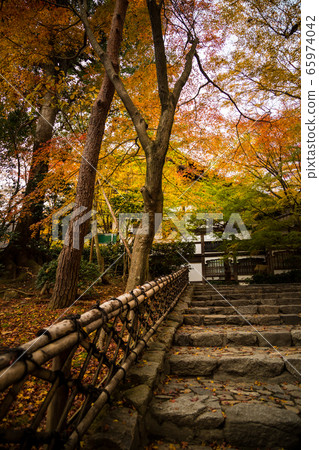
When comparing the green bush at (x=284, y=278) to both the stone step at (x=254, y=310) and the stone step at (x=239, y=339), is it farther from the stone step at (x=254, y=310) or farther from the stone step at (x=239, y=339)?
the stone step at (x=239, y=339)

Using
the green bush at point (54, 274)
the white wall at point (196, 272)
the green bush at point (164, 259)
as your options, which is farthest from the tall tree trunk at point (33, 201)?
the white wall at point (196, 272)

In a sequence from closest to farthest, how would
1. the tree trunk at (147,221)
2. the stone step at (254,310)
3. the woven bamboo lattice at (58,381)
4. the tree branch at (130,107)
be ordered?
the woven bamboo lattice at (58,381) < the tree trunk at (147,221) < the tree branch at (130,107) < the stone step at (254,310)

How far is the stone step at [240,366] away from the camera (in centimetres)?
307

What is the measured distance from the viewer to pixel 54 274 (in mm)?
7121

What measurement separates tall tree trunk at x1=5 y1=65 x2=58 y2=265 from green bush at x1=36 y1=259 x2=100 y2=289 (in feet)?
7.54

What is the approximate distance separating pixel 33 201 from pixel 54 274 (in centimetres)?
325

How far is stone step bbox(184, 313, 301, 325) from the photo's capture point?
15.8 ft

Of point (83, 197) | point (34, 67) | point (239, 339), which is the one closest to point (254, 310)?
point (239, 339)

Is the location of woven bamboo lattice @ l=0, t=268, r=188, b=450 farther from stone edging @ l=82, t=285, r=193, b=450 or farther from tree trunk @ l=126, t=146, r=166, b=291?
tree trunk @ l=126, t=146, r=166, b=291

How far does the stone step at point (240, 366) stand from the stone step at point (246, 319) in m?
1.44

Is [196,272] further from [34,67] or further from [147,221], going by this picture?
[34,67]

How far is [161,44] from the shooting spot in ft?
15.2
